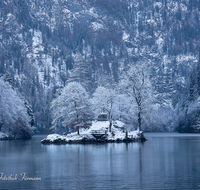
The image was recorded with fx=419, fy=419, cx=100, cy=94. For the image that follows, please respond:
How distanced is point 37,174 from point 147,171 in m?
7.82

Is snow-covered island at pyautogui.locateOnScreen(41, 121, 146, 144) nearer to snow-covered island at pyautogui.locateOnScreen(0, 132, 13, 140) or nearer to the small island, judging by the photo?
the small island

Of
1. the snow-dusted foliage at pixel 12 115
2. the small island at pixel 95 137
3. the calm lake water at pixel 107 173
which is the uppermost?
the snow-dusted foliage at pixel 12 115

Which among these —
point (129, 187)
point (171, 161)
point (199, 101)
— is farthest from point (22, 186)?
point (199, 101)

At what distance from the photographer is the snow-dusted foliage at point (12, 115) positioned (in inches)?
3322

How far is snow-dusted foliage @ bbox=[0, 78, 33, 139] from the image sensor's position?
8438 centimetres

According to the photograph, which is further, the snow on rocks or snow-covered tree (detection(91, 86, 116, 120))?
snow-covered tree (detection(91, 86, 116, 120))

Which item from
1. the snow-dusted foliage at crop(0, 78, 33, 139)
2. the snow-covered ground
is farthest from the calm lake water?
the snow-covered ground

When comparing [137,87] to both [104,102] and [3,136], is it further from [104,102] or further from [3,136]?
[3,136]

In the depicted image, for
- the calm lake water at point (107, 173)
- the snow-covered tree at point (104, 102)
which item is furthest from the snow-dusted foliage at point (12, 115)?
the calm lake water at point (107, 173)

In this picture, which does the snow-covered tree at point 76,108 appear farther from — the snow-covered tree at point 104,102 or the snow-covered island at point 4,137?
the snow-covered tree at point 104,102

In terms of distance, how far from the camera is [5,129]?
314 feet

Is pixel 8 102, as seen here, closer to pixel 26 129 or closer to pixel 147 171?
pixel 26 129

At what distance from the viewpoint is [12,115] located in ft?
282

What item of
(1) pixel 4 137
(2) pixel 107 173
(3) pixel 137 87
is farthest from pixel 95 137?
(2) pixel 107 173
